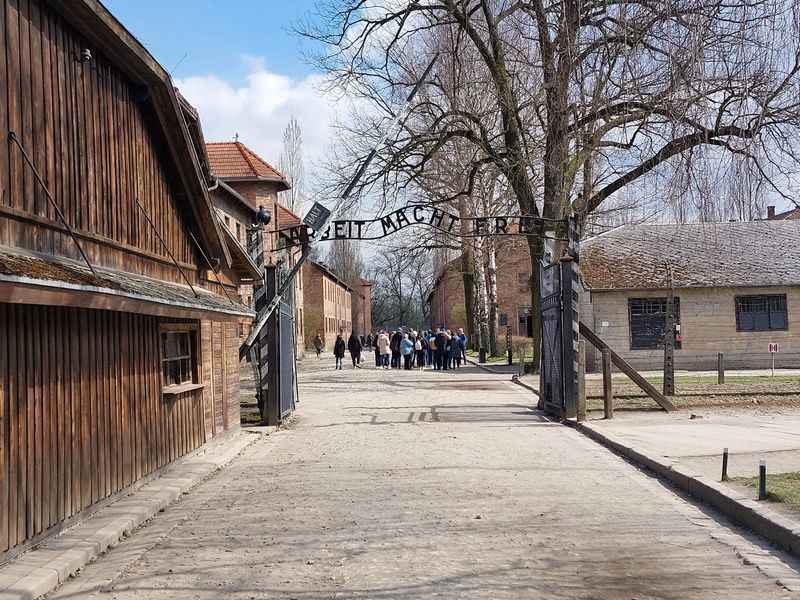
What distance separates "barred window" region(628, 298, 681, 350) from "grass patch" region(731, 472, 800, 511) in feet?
87.4

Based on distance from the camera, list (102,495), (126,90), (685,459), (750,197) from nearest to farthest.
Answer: (102,495), (126,90), (685,459), (750,197)

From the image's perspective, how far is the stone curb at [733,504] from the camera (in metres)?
7.29

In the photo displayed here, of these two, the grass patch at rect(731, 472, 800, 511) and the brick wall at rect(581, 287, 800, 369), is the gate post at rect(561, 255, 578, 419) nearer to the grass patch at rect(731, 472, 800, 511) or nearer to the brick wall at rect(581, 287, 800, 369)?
the grass patch at rect(731, 472, 800, 511)

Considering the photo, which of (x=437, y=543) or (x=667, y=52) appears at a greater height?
(x=667, y=52)

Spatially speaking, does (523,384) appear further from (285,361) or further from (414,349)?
(414,349)

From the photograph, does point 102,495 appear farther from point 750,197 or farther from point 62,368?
point 750,197

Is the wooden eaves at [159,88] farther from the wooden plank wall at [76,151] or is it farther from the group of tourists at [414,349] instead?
the group of tourists at [414,349]

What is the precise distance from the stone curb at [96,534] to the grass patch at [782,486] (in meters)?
5.81

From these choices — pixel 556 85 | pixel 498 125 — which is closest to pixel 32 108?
pixel 556 85

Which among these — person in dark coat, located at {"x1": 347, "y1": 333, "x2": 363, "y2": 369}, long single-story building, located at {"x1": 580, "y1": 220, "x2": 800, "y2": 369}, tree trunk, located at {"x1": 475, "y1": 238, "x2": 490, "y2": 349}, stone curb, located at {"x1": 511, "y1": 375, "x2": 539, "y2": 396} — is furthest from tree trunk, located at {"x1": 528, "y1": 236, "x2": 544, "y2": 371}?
tree trunk, located at {"x1": 475, "y1": 238, "x2": 490, "y2": 349}

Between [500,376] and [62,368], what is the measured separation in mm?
27083

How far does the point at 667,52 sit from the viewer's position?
45.7 ft

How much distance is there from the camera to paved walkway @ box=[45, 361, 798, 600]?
621 centimetres

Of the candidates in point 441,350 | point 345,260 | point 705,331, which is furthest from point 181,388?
point 345,260
